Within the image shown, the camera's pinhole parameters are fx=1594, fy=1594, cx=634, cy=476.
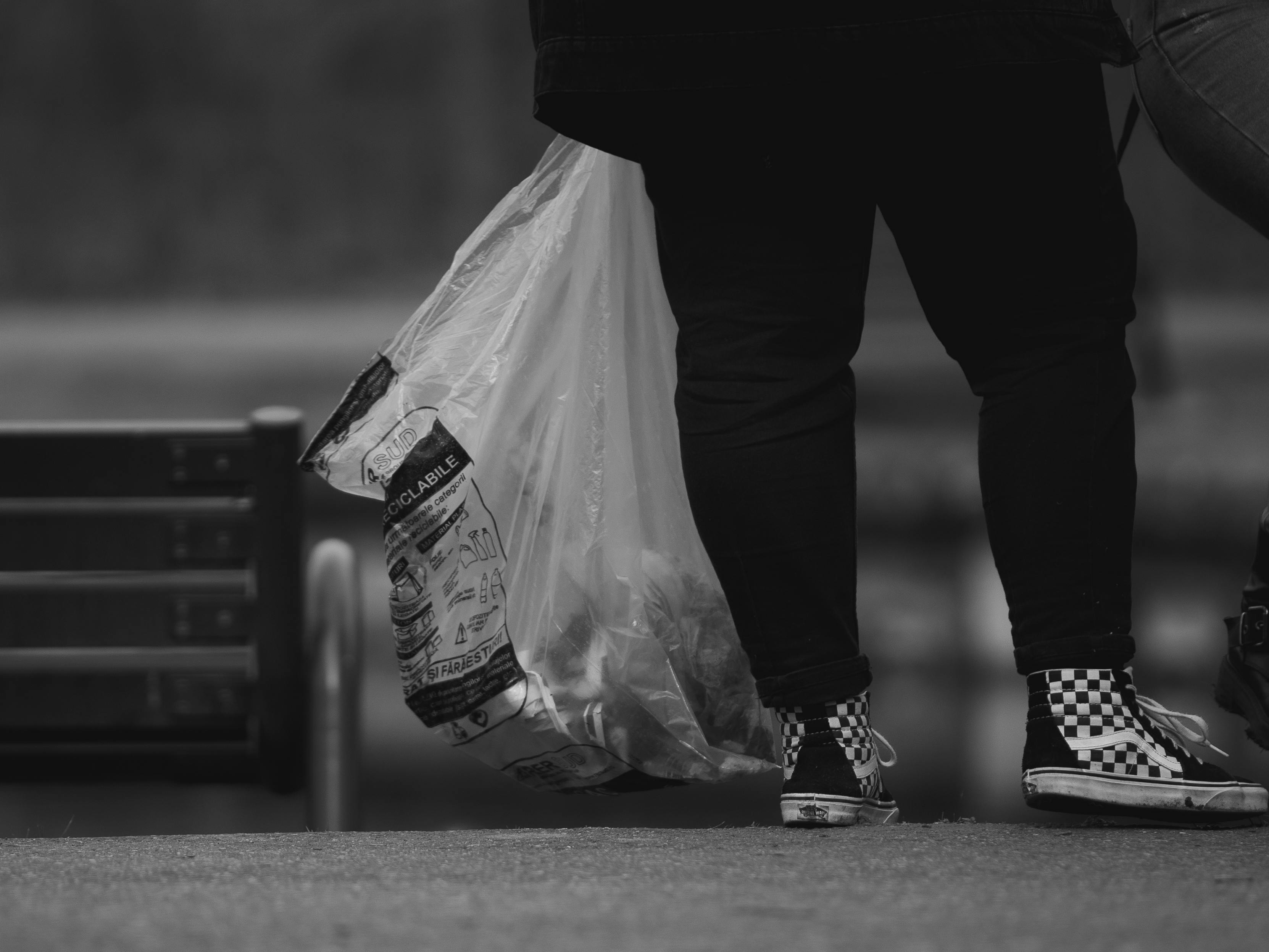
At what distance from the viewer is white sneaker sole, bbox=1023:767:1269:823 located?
3.78ft

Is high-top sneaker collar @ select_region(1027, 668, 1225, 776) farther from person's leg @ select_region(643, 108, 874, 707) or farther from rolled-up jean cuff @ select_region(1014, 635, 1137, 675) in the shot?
person's leg @ select_region(643, 108, 874, 707)

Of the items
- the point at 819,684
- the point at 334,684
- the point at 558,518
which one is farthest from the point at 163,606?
the point at 819,684

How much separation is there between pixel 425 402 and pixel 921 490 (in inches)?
38.2

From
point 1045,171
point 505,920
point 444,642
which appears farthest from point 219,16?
point 505,920

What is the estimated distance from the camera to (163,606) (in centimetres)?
176

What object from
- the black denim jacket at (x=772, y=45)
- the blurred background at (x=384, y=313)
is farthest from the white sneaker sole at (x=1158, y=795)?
the blurred background at (x=384, y=313)

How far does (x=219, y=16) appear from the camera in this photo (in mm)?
2309

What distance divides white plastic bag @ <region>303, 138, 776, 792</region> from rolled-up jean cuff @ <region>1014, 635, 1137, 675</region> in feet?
0.95

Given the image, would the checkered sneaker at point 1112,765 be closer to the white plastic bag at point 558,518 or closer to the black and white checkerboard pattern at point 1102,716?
the black and white checkerboard pattern at point 1102,716

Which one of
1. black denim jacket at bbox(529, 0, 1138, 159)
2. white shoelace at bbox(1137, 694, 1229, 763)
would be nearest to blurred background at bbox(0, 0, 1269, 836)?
white shoelace at bbox(1137, 694, 1229, 763)

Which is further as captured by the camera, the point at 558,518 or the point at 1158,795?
the point at 558,518

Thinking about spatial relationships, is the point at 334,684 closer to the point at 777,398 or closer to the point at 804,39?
the point at 777,398

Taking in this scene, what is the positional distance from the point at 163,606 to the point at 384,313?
625mm

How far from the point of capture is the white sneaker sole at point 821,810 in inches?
46.7
